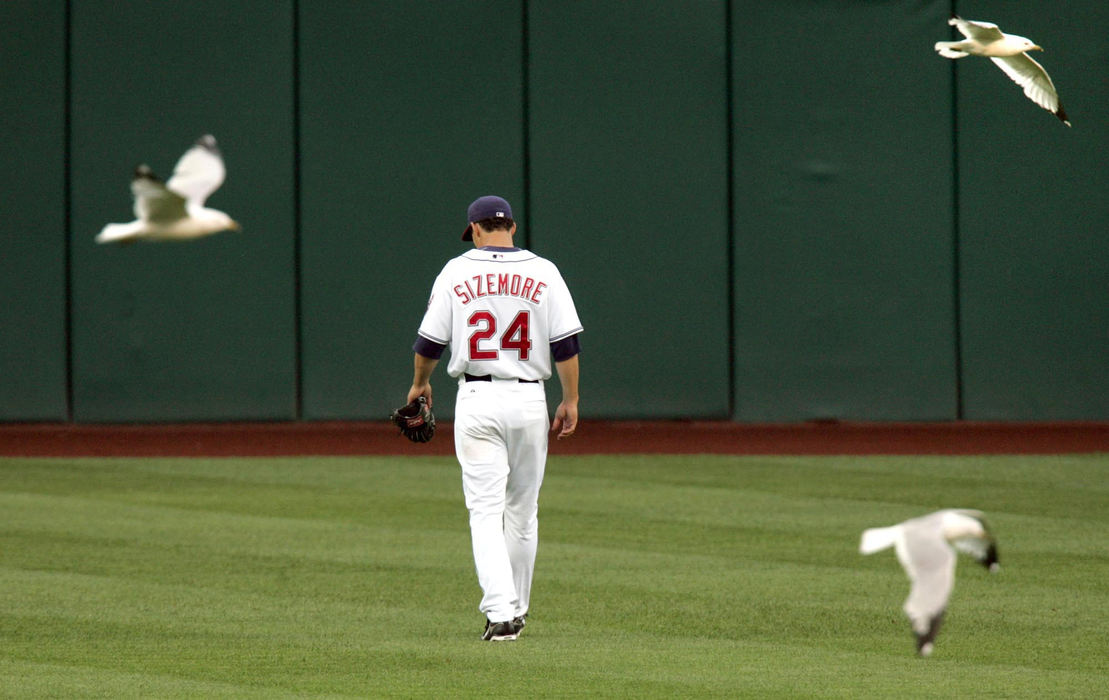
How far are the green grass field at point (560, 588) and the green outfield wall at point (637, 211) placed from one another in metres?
3.24

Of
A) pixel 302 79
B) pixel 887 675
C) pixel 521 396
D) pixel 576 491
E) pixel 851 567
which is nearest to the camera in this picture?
pixel 887 675

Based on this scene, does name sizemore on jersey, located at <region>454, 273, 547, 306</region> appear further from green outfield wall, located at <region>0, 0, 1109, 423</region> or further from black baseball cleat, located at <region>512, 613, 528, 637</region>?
green outfield wall, located at <region>0, 0, 1109, 423</region>

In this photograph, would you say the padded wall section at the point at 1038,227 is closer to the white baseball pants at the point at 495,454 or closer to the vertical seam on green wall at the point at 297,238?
the vertical seam on green wall at the point at 297,238

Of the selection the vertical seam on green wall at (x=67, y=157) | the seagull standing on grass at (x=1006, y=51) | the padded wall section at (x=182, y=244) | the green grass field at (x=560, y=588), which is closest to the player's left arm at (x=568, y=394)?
the green grass field at (x=560, y=588)

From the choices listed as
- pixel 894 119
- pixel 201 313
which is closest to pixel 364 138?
pixel 201 313

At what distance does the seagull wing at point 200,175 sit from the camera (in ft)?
8.77

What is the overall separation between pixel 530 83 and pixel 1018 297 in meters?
5.48

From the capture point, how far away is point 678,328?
17406mm

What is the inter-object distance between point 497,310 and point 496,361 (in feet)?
0.70

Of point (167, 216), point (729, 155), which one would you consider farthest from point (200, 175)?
point (729, 155)

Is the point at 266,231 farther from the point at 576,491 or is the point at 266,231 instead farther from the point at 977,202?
the point at 977,202

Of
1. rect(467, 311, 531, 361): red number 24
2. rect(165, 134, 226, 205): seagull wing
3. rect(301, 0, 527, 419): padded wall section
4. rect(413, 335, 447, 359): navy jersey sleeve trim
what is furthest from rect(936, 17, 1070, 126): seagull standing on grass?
rect(301, 0, 527, 419): padded wall section

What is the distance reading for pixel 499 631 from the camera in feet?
23.2

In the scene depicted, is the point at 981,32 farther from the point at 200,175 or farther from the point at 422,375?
the point at 422,375
